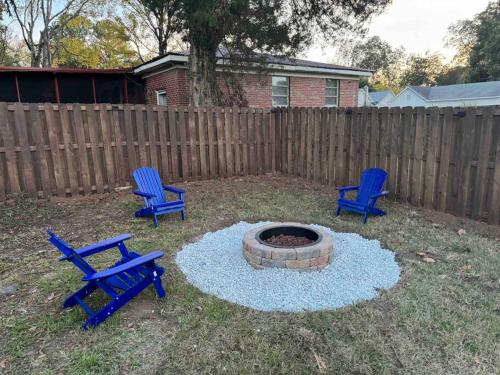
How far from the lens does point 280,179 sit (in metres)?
8.11

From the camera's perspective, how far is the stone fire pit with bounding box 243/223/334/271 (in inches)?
131

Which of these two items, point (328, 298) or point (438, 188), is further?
point (438, 188)

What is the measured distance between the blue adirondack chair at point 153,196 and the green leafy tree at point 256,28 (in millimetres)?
3488

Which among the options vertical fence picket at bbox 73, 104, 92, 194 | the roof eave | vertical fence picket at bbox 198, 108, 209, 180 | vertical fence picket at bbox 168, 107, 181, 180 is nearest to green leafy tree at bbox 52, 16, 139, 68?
the roof eave

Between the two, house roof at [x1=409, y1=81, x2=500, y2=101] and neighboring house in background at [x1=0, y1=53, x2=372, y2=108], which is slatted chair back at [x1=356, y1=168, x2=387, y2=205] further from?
house roof at [x1=409, y1=81, x2=500, y2=101]

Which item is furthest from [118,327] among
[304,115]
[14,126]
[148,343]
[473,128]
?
[304,115]

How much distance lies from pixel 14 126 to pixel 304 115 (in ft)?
19.1

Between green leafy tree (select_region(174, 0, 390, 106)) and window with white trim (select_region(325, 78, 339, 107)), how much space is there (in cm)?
628

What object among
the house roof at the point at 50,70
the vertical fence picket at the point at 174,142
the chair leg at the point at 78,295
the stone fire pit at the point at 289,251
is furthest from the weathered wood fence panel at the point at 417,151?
the house roof at the point at 50,70

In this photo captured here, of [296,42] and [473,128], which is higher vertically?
[296,42]

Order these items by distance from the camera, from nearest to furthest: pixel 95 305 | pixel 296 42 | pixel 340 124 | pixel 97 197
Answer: pixel 95 305
pixel 97 197
pixel 340 124
pixel 296 42

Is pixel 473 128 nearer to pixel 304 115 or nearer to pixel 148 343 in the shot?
pixel 304 115

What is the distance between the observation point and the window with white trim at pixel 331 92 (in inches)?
571

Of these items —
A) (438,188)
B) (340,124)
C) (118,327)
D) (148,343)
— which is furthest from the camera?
(340,124)
